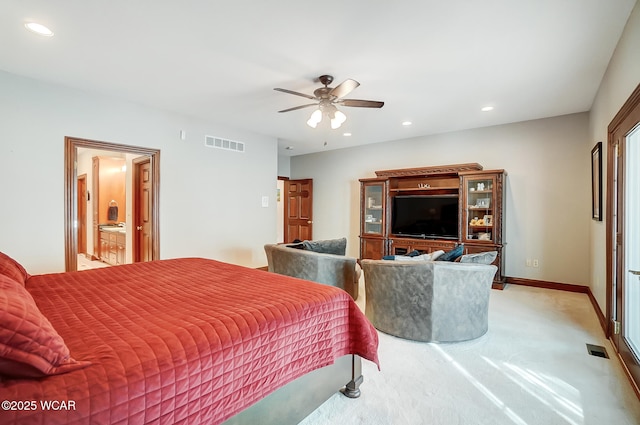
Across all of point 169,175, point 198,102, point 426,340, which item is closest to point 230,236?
point 169,175

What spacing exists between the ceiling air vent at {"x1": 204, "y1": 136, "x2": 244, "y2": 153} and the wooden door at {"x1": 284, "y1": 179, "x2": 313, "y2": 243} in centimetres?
257

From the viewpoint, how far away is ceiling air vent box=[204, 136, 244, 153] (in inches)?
193

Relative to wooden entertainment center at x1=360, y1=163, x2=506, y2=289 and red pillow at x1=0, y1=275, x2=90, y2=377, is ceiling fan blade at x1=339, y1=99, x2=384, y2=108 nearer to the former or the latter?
wooden entertainment center at x1=360, y1=163, x2=506, y2=289

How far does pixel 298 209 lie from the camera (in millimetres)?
7816

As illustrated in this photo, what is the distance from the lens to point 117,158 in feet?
22.9

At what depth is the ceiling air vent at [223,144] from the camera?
490 centimetres

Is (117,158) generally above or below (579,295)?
above

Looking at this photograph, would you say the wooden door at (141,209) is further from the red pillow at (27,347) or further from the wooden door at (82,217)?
the red pillow at (27,347)

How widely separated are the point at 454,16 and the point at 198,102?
3.14m

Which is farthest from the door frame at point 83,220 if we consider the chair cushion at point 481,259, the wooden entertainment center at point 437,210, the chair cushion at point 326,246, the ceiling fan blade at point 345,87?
the chair cushion at point 481,259

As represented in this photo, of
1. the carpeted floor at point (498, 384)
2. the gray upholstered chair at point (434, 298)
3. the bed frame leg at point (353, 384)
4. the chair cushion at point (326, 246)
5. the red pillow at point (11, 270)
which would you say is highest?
the red pillow at point (11, 270)

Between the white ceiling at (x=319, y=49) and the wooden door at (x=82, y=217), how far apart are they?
5.28m

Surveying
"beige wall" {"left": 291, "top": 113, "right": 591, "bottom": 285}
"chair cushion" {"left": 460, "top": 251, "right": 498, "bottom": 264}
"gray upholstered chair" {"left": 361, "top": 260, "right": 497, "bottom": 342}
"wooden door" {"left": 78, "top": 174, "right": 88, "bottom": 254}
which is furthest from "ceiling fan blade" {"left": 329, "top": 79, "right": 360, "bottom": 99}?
"wooden door" {"left": 78, "top": 174, "right": 88, "bottom": 254}

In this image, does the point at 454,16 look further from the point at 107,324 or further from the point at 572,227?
the point at 572,227
